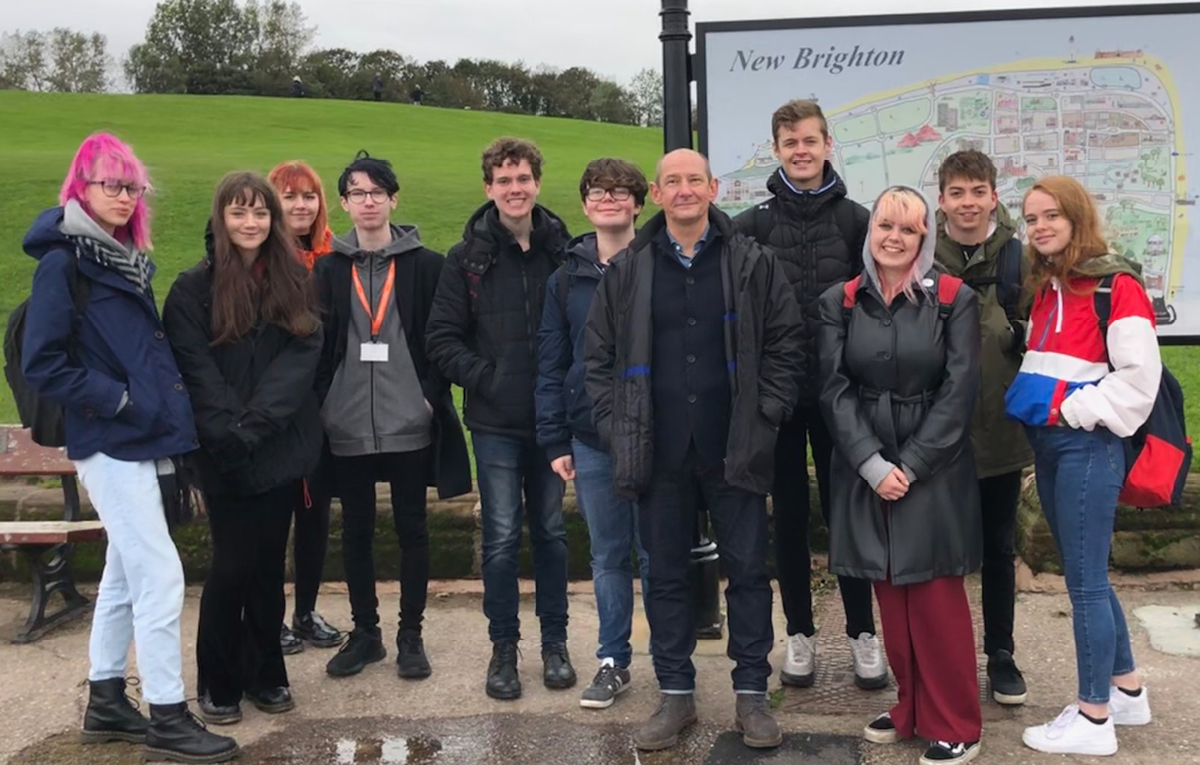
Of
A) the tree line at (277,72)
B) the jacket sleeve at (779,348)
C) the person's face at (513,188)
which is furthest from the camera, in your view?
the tree line at (277,72)

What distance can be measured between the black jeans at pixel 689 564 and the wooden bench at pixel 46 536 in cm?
289

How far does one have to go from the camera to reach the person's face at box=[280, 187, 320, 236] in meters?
5.12

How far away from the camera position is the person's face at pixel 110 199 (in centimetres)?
407

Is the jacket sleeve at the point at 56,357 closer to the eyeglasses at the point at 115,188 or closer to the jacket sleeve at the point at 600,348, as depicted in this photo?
the eyeglasses at the point at 115,188

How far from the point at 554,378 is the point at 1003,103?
278cm

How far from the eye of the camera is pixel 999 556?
445cm

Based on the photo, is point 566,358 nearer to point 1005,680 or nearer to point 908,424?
point 908,424

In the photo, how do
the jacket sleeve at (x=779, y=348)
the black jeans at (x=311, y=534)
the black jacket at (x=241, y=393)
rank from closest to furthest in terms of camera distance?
the jacket sleeve at (x=779, y=348) < the black jacket at (x=241, y=393) < the black jeans at (x=311, y=534)

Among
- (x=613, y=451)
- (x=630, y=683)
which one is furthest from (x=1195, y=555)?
(x=613, y=451)

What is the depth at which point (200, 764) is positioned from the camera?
4.12 metres

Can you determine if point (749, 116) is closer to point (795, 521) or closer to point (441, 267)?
point (441, 267)

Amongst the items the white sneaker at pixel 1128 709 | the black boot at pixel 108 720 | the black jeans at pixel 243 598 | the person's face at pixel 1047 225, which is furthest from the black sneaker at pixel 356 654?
the person's face at pixel 1047 225

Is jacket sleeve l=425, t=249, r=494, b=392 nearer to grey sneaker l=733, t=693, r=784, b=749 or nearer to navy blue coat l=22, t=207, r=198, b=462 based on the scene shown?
navy blue coat l=22, t=207, r=198, b=462

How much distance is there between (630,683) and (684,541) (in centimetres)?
88
